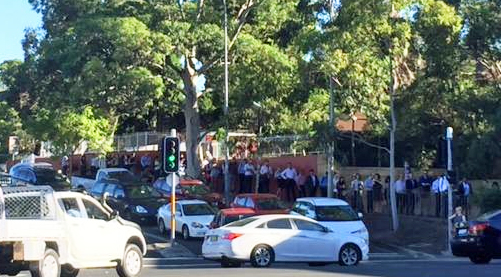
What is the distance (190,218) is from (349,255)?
9.65 m

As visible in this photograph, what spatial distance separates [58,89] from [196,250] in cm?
2536

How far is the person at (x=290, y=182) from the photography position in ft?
135

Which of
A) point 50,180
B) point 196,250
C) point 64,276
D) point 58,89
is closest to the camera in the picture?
point 64,276

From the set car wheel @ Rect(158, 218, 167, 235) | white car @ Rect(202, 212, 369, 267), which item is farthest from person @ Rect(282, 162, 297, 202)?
white car @ Rect(202, 212, 369, 267)

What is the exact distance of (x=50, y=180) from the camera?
43719 mm

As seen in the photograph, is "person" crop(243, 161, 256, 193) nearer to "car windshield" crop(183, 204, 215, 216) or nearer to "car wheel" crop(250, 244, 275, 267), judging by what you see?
"car windshield" crop(183, 204, 215, 216)

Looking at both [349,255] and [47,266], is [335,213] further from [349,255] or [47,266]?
[47,266]

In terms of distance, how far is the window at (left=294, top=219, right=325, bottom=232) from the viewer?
78.7ft

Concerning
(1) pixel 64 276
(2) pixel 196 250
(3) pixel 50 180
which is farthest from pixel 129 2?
(1) pixel 64 276

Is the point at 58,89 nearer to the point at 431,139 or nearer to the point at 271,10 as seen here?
the point at 271,10

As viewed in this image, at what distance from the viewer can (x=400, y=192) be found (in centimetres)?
3609

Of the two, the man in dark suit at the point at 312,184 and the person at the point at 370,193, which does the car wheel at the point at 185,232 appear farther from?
the man in dark suit at the point at 312,184

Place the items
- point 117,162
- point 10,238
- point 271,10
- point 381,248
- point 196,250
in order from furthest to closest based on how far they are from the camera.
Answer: point 117,162
point 271,10
point 381,248
point 196,250
point 10,238

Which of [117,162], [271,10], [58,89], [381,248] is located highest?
[271,10]
